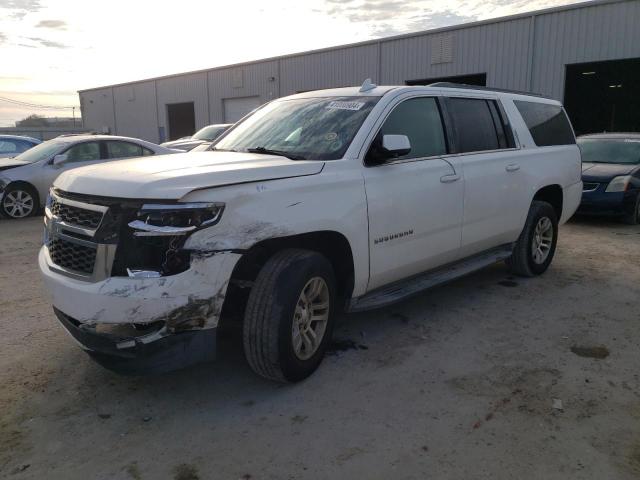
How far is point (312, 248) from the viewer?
145 inches

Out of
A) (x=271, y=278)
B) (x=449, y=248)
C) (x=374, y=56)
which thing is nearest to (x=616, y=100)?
(x=374, y=56)

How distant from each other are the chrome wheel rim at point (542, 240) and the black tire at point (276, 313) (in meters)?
3.49

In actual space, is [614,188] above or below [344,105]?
below

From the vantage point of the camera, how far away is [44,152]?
10.8m

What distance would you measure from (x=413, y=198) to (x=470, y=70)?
15.7 meters

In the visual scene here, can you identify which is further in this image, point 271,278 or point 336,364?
point 336,364

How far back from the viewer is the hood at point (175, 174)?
2.89 m

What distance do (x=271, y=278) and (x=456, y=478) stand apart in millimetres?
1465

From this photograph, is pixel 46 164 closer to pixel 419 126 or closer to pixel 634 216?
pixel 419 126

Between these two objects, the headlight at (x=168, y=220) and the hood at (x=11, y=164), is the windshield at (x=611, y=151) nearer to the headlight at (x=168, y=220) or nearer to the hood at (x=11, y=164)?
the headlight at (x=168, y=220)

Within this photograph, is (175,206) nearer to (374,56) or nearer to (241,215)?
(241,215)

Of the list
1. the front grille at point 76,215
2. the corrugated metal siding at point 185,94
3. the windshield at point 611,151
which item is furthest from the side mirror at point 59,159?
the corrugated metal siding at point 185,94

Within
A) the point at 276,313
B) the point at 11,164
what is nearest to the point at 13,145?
the point at 11,164

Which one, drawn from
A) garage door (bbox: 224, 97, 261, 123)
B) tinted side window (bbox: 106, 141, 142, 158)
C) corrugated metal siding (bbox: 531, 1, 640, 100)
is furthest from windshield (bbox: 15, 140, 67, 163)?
garage door (bbox: 224, 97, 261, 123)
